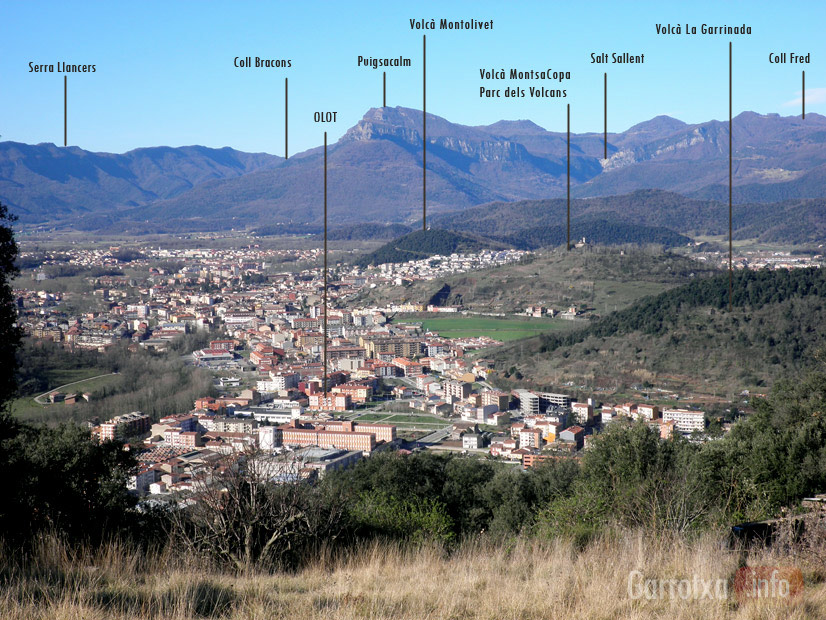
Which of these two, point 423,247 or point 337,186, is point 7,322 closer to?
point 423,247

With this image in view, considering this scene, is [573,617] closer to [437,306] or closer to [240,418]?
[240,418]

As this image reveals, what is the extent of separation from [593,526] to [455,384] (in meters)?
21.6

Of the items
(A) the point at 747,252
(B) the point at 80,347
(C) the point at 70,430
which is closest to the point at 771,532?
(C) the point at 70,430

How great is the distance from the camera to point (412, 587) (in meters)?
3.36

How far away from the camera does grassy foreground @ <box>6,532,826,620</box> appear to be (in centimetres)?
290

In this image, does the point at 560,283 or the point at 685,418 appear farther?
the point at 560,283

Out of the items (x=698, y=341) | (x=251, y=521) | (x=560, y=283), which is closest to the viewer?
(x=251, y=521)

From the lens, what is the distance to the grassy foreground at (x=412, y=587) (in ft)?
9.53

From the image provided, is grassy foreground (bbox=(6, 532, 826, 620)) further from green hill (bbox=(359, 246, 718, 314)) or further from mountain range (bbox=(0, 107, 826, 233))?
mountain range (bbox=(0, 107, 826, 233))

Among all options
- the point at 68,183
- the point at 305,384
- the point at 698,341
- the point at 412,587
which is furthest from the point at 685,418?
the point at 68,183

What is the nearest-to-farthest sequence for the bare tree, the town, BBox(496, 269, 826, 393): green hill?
the bare tree < the town < BBox(496, 269, 826, 393): green hill

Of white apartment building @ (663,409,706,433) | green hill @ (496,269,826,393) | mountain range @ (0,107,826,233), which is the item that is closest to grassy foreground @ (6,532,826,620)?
white apartment building @ (663,409,706,433)

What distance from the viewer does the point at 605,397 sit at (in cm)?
2430

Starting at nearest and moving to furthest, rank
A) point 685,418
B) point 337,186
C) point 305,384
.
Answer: point 685,418
point 305,384
point 337,186
